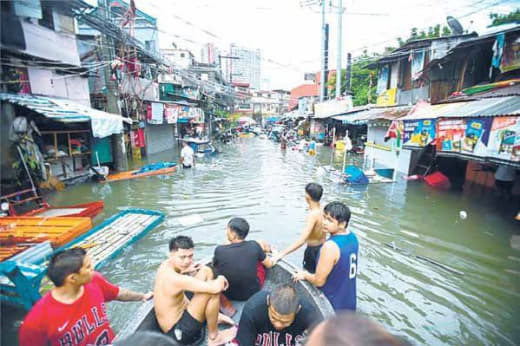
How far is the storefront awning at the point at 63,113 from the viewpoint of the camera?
856 cm

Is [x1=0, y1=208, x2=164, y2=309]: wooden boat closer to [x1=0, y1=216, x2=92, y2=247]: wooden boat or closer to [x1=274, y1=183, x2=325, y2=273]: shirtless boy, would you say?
[x1=0, y1=216, x2=92, y2=247]: wooden boat

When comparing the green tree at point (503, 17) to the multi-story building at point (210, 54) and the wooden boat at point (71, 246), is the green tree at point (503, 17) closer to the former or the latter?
the wooden boat at point (71, 246)

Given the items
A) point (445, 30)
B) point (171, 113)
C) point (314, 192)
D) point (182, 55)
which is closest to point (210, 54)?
point (182, 55)

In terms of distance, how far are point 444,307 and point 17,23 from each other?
1257 centimetres

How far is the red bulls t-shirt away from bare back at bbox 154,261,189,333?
487 mm

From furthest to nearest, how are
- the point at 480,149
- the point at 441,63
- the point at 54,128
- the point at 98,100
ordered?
the point at 98,100 → the point at 441,63 → the point at 54,128 → the point at 480,149

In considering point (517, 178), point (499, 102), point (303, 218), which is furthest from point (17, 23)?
point (517, 178)

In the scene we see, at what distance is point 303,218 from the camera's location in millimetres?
8344

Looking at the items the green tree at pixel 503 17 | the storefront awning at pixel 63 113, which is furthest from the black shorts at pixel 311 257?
the green tree at pixel 503 17

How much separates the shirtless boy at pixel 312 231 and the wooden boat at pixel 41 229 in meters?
4.90

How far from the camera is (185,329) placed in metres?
2.83

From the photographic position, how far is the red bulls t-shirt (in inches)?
80.6

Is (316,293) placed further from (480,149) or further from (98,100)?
(98,100)

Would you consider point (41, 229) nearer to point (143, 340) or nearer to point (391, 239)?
point (143, 340)
